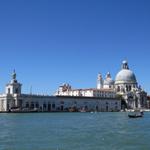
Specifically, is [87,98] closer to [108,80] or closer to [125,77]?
[125,77]

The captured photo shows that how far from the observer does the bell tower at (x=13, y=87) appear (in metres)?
95.5

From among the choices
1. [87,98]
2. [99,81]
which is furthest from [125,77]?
[87,98]

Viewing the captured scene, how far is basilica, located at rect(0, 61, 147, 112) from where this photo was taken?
314ft

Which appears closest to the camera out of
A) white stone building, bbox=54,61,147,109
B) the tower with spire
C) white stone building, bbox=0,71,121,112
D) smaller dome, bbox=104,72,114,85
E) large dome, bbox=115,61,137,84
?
white stone building, bbox=0,71,121,112

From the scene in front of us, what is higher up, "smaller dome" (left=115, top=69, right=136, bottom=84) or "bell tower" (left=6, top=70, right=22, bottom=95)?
"smaller dome" (left=115, top=69, right=136, bottom=84)

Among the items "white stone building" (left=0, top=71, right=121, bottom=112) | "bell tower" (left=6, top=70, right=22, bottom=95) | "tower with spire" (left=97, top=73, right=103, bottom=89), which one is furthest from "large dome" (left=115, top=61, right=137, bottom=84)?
"bell tower" (left=6, top=70, right=22, bottom=95)

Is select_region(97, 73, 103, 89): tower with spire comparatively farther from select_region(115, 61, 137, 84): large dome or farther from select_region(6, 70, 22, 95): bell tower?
select_region(6, 70, 22, 95): bell tower

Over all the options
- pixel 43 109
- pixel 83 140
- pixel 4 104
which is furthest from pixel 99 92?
pixel 83 140

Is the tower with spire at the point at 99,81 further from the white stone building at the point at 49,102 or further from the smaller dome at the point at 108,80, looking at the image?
the white stone building at the point at 49,102

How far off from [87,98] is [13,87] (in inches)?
912

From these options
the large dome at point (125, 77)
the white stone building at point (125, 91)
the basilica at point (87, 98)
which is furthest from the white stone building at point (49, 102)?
the large dome at point (125, 77)

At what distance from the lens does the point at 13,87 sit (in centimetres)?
9531

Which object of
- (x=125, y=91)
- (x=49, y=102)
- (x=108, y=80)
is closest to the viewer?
(x=49, y=102)

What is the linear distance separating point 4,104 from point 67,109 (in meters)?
16.9
